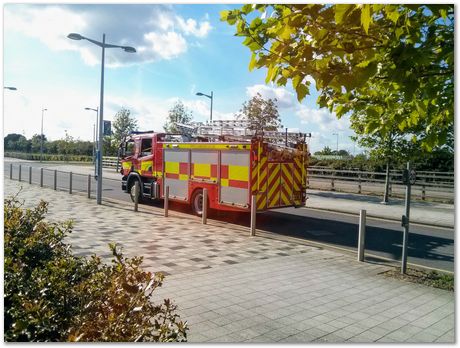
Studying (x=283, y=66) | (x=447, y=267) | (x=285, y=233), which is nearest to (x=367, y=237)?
(x=285, y=233)

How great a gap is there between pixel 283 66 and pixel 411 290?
363 cm

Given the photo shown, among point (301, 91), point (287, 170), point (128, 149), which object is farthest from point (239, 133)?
point (301, 91)

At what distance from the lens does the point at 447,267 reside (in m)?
6.84

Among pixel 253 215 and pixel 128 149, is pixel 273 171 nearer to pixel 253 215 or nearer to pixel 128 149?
pixel 253 215

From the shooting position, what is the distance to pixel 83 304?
8.99 ft

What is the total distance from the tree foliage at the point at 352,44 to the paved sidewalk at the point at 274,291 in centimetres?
212

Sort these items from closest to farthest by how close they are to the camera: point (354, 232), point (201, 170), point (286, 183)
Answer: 1. point (354, 232)
2. point (286, 183)
3. point (201, 170)

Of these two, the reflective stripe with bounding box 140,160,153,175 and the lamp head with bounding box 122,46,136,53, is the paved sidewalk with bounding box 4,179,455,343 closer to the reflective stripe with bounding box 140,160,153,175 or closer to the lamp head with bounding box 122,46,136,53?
the lamp head with bounding box 122,46,136,53

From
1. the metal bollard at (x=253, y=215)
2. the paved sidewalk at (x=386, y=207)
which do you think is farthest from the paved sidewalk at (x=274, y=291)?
the paved sidewalk at (x=386, y=207)

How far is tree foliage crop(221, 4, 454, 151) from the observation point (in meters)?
2.73

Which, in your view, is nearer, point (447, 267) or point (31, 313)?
point (31, 313)

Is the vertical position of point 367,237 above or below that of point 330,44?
below

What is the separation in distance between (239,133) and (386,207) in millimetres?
6745

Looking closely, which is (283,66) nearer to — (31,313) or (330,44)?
(330,44)
